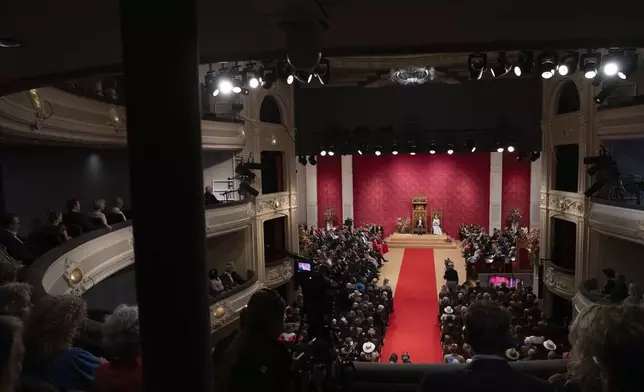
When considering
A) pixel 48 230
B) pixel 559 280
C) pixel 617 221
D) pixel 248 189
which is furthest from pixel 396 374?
pixel 559 280

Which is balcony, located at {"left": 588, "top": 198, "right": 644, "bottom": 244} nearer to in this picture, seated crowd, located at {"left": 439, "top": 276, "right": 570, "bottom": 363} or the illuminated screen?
seated crowd, located at {"left": 439, "top": 276, "right": 570, "bottom": 363}

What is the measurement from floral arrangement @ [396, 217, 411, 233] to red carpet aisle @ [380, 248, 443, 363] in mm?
3268

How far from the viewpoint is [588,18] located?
3.61 m

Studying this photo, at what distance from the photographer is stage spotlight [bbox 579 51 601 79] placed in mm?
9977

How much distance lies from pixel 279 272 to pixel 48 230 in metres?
11.6

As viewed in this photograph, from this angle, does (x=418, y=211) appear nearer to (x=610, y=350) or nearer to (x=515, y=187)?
(x=515, y=187)

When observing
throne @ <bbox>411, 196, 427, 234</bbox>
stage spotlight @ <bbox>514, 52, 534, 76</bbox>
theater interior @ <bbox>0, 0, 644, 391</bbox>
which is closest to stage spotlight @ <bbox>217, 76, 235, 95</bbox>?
theater interior @ <bbox>0, 0, 644, 391</bbox>

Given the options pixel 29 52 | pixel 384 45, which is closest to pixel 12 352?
pixel 29 52

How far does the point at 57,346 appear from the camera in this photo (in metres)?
2.54

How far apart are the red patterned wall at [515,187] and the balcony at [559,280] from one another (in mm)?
6221

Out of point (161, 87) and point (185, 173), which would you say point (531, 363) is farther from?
point (161, 87)

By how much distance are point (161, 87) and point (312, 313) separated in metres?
1.42

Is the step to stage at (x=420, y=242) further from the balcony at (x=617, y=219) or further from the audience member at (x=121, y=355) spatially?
the audience member at (x=121, y=355)

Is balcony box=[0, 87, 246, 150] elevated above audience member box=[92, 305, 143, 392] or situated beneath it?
elevated above
